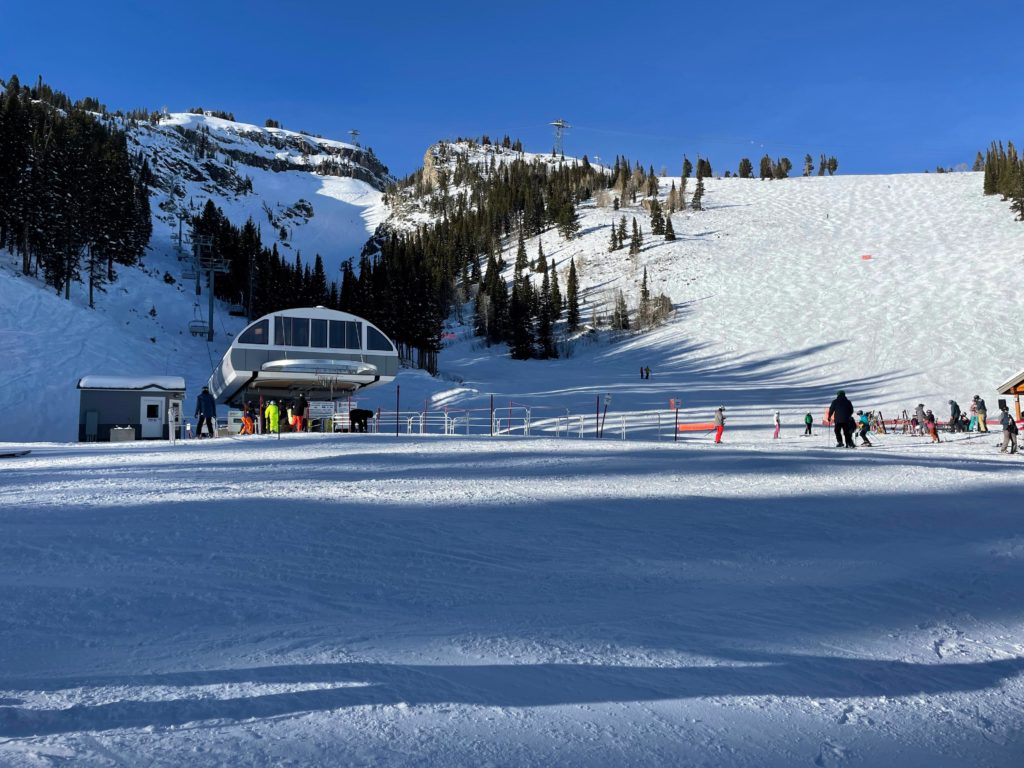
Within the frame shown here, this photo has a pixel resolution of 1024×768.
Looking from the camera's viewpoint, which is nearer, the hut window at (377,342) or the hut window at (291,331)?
the hut window at (291,331)

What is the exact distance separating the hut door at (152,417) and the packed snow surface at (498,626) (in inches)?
708

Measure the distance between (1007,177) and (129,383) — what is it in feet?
260

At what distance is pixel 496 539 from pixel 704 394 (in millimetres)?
31749

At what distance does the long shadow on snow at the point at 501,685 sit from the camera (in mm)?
3070

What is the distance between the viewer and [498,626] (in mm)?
4469

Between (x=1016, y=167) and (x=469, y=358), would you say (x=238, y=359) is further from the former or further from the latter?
(x=1016, y=167)

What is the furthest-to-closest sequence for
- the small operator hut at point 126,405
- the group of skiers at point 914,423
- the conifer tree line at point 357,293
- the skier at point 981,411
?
1. the conifer tree line at point 357,293
2. the skier at point 981,411
3. the small operator hut at point 126,405
4. the group of skiers at point 914,423

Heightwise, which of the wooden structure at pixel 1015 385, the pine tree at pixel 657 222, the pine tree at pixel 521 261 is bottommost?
the wooden structure at pixel 1015 385

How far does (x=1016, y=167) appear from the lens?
7244 centimetres

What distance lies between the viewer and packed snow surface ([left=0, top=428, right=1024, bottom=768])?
10.0 feet

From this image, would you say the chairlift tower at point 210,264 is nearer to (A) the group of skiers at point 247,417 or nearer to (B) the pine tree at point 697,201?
(A) the group of skiers at point 247,417

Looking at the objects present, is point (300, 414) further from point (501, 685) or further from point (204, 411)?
point (501, 685)

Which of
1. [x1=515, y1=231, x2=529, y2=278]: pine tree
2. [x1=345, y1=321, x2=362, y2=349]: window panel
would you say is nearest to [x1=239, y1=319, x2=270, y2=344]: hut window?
[x1=345, y1=321, x2=362, y2=349]: window panel

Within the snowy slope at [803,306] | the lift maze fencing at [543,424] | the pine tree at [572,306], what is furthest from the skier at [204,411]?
the pine tree at [572,306]
